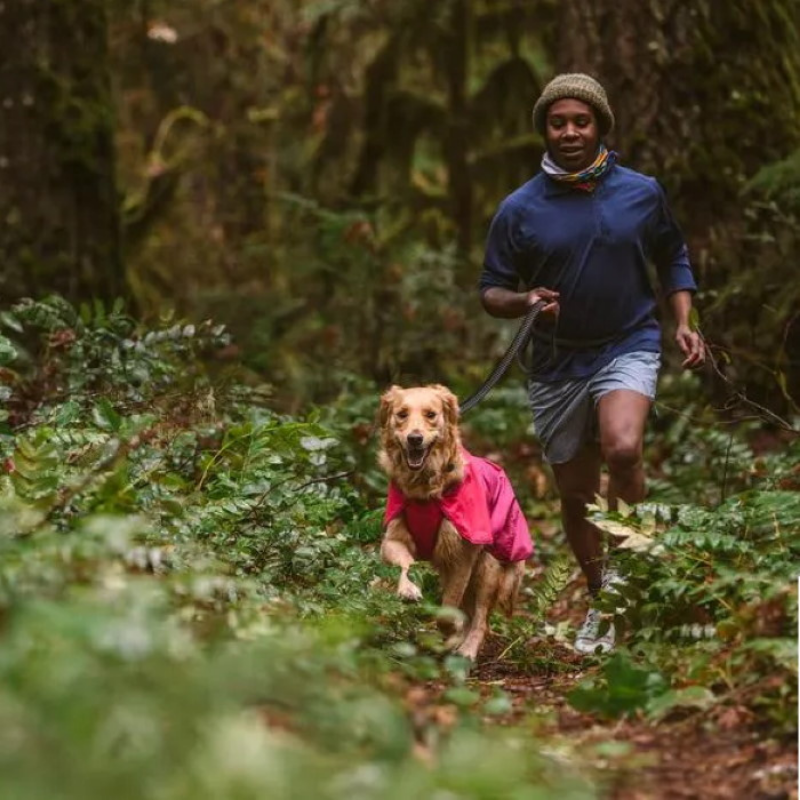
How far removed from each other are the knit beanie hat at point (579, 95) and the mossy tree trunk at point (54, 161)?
4556 millimetres

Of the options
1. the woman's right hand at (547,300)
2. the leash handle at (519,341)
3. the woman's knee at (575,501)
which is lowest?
the woman's knee at (575,501)

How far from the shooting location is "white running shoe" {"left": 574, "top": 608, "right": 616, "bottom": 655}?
255 inches

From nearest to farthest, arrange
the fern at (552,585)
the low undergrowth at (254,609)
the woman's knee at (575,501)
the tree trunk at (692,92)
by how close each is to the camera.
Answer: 1. the low undergrowth at (254,609)
2. the fern at (552,585)
3. the woman's knee at (575,501)
4. the tree trunk at (692,92)

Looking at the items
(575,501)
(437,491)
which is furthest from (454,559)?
(575,501)

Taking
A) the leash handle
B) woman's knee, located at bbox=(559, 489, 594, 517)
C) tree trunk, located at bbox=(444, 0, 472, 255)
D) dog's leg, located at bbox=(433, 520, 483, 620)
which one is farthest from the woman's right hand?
tree trunk, located at bbox=(444, 0, 472, 255)

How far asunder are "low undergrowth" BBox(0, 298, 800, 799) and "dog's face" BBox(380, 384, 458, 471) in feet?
1.02

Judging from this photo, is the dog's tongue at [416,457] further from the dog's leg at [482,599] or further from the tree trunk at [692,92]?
the tree trunk at [692,92]

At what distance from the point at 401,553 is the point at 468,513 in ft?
1.26

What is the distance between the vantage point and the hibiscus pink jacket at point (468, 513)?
6.60 m

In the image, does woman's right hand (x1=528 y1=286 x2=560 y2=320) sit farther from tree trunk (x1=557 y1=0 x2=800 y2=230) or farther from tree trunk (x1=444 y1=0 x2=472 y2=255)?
tree trunk (x1=444 y1=0 x2=472 y2=255)

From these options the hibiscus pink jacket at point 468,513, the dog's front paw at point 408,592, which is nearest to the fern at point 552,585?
the hibiscus pink jacket at point 468,513

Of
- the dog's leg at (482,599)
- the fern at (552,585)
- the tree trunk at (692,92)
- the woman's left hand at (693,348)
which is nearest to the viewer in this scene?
the dog's leg at (482,599)

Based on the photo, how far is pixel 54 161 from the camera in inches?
412

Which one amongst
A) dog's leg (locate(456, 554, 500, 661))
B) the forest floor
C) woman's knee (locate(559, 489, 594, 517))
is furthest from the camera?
woman's knee (locate(559, 489, 594, 517))
